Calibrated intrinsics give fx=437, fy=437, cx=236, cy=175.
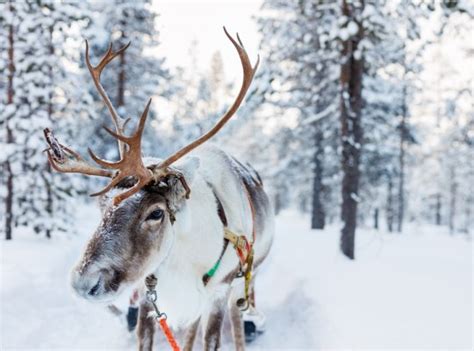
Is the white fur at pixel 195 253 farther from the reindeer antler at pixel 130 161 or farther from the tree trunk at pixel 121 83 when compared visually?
the tree trunk at pixel 121 83

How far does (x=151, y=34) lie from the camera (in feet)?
53.8

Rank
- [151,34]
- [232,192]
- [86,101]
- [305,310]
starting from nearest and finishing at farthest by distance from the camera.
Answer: [232,192], [305,310], [86,101], [151,34]

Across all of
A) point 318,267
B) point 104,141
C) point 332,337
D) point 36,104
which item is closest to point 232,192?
point 332,337

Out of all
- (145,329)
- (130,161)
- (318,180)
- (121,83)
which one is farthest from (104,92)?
(121,83)

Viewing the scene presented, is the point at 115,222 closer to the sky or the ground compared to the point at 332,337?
closer to the sky

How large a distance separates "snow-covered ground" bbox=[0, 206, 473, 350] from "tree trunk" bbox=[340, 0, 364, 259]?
608mm

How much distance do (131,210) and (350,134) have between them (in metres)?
6.26

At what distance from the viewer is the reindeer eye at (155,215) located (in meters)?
2.86

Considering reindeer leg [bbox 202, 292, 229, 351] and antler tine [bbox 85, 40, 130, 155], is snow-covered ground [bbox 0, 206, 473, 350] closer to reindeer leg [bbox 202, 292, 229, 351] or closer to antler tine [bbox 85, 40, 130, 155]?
reindeer leg [bbox 202, 292, 229, 351]

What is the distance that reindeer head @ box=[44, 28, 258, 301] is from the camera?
A: 2586 mm

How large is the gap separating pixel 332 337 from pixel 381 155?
1306cm

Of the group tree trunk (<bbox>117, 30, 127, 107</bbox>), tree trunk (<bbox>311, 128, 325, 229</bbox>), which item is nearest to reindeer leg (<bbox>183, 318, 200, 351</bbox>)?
tree trunk (<bbox>311, 128, 325, 229</bbox>)

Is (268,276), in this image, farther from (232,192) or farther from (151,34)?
(151,34)

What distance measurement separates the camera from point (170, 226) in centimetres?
306
